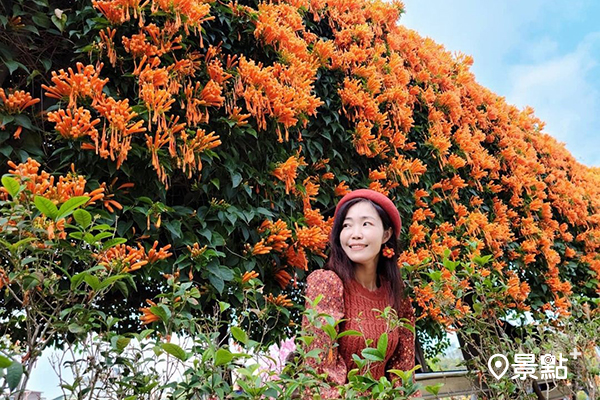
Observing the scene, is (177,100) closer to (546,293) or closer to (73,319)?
(73,319)

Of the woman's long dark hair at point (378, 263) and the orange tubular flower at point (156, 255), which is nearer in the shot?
the orange tubular flower at point (156, 255)

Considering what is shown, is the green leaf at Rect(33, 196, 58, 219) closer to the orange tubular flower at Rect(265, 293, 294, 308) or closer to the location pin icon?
the orange tubular flower at Rect(265, 293, 294, 308)

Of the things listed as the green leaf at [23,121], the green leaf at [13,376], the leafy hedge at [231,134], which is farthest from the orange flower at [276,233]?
the green leaf at [13,376]

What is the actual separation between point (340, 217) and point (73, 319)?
1.28 metres

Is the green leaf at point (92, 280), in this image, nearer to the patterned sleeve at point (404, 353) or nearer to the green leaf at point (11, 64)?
the green leaf at point (11, 64)

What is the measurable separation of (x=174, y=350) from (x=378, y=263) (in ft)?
4.65

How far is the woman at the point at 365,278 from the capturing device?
1.96 meters

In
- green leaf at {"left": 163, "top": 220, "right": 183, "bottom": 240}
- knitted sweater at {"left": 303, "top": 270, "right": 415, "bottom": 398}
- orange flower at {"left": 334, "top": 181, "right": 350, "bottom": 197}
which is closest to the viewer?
green leaf at {"left": 163, "top": 220, "right": 183, "bottom": 240}

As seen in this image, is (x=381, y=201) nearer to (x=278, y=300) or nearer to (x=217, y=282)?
(x=278, y=300)

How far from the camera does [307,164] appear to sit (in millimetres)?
2490

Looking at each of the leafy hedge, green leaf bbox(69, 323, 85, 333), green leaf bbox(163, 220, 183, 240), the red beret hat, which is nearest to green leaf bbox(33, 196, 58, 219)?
the leafy hedge

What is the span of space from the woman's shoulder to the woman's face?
131mm

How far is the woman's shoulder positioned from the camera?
1.95 m

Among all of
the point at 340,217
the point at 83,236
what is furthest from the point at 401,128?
the point at 83,236
